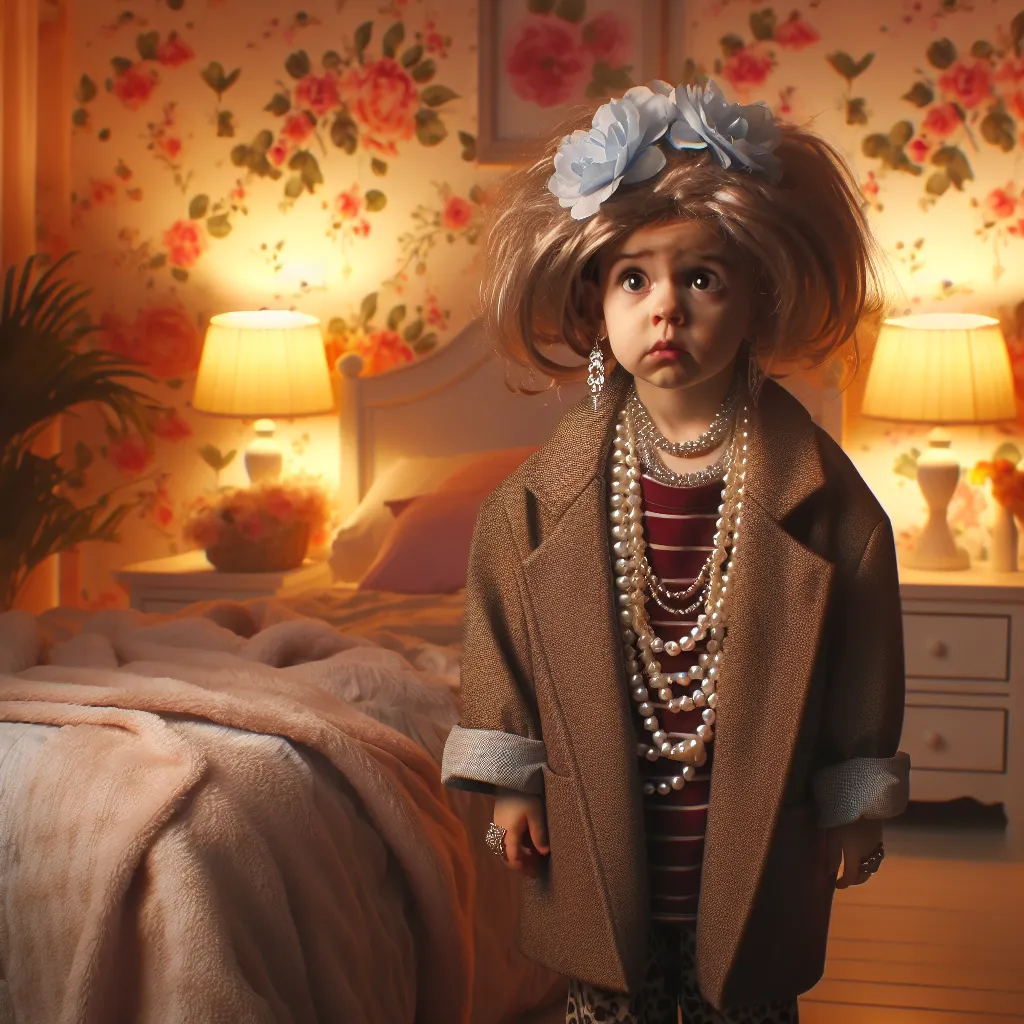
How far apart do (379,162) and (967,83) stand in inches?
63.3

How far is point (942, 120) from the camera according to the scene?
11.9 feet

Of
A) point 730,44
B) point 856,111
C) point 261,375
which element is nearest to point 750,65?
point 730,44

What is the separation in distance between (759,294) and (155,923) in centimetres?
94

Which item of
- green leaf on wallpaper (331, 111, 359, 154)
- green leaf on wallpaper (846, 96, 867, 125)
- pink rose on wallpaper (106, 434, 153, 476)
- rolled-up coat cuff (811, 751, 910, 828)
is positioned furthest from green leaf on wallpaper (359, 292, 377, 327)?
rolled-up coat cuff (811, 751, 910, 828)

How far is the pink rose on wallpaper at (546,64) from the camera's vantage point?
3727mm

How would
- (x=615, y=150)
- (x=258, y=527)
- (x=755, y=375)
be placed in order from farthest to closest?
(x=258, y=527) → (x=755, y=375) → (x=615, y=150)

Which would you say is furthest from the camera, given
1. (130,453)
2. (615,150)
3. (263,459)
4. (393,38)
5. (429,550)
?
(130,453)

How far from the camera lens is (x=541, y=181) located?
4.15 ft

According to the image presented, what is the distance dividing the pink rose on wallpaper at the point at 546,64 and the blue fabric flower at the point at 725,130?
2654 mm

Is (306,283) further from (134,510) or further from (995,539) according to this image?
(995,539)

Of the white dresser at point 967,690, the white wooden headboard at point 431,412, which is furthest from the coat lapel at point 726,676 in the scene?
the white wooden headboard at point 431,412

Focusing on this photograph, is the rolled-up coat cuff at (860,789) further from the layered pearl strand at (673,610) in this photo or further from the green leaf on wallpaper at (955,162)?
the green leaf on wallpaper at (955,162)

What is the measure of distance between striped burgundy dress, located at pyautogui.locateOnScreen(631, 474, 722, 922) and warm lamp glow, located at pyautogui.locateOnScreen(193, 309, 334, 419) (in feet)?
8.25

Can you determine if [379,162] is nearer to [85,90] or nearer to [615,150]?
[85,90]
